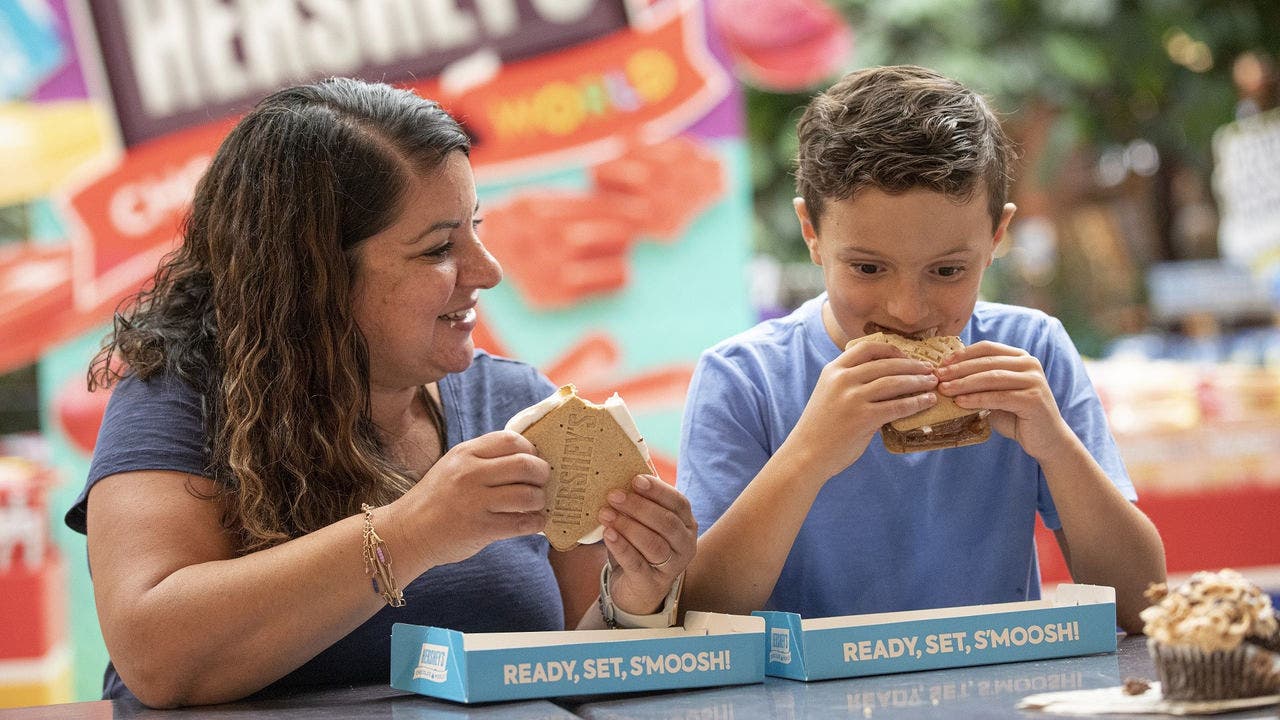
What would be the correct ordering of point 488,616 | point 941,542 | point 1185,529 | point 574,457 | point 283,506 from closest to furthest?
point 574,457 < point 283,506 < point 488,616 < point 941,542 < point 1185,529

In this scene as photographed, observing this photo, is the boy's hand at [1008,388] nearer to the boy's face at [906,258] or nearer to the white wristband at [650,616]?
the boy's face at [906,258]

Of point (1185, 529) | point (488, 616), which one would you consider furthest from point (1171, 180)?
point (488, 616)

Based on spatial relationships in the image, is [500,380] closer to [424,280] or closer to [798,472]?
[424,280]

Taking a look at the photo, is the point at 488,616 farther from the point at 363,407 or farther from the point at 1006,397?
the point at 1006,397

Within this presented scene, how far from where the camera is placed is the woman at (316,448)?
1564 millimetres

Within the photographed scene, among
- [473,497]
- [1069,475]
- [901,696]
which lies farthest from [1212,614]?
[473,497]

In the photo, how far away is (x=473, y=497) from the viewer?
153 cm

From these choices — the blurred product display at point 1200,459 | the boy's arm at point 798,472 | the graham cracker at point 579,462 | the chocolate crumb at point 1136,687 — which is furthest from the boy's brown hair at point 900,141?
the blurred product display at point 1200,459

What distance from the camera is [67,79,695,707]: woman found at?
61.6 inches

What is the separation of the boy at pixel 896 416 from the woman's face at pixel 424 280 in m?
0.41

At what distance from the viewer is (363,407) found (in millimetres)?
1854

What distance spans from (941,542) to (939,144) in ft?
2.03

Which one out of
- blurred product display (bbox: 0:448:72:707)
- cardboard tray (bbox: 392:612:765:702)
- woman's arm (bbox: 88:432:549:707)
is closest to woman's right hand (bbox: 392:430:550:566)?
woman's arm (bbox: 88:432:549:707)

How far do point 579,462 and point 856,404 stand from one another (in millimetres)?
399
